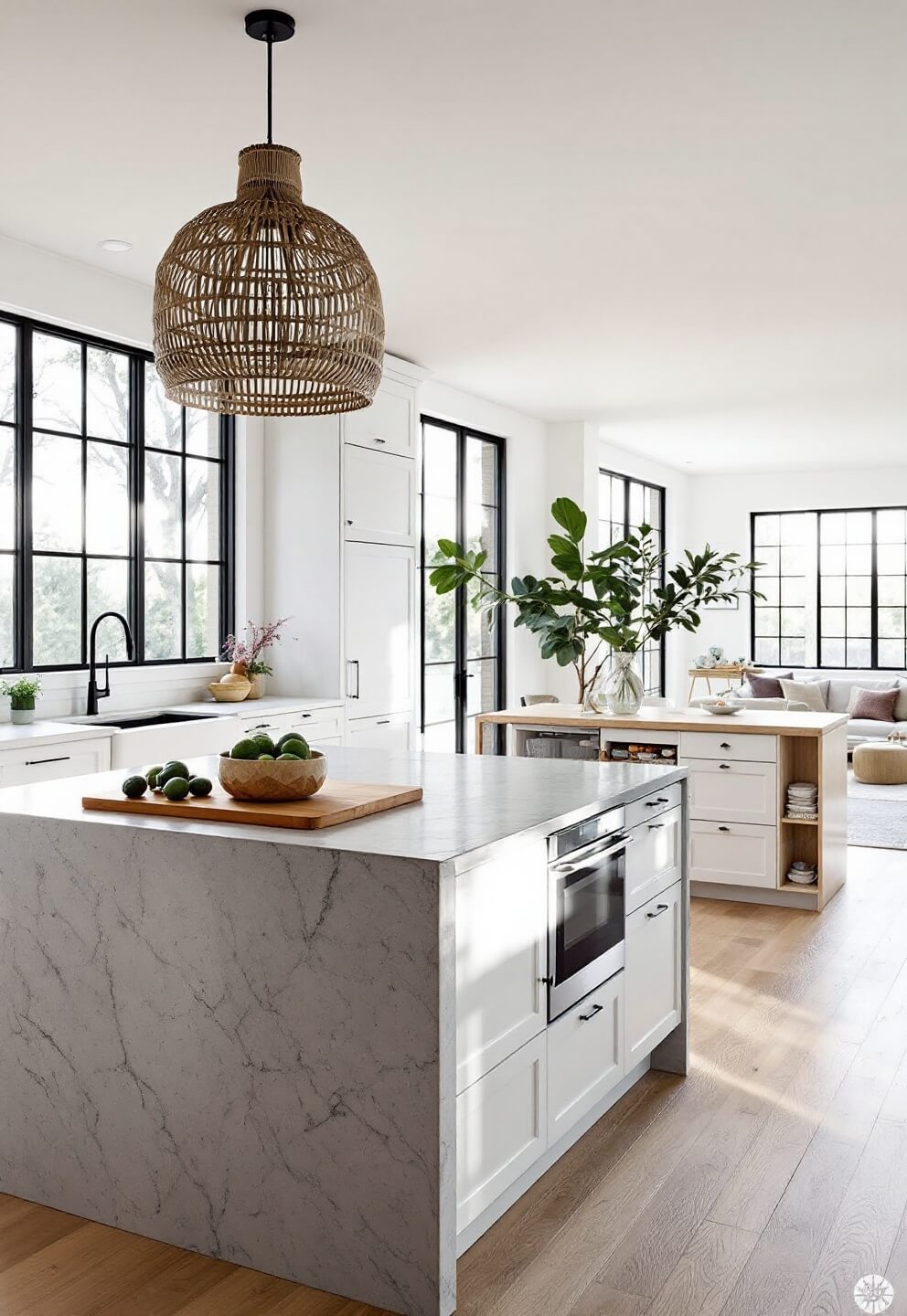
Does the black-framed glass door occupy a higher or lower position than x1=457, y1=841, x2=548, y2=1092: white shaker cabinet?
higher

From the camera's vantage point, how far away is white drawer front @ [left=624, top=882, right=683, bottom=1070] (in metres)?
2.95

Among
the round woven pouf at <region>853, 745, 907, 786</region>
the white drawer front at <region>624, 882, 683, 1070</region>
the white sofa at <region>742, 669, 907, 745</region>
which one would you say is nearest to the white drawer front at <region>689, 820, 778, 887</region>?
the white drawer front at <region>624, 882, 683, 1070</region>

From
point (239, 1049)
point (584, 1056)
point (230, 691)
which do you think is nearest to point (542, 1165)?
point (584, 1056)

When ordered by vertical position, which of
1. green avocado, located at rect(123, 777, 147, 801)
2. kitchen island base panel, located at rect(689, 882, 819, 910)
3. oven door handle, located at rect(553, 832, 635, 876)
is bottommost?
kitchen island base panel, located at rect(689, 882, 819, 910)

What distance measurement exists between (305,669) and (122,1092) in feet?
12.2

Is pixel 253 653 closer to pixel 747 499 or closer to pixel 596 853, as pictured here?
pixel 596 853

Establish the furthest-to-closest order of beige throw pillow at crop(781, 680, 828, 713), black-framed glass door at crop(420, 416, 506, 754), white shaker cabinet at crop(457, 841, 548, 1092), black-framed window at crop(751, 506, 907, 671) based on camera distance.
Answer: black-framed window at crop(751, 506, 907, 671) → beige throw pillow at crop(781, 680, 828, 713) → black-framed glass door at crop(420, 416, 506, 754) → white shaker cabinet at crop(457, 841, 548, 1092)

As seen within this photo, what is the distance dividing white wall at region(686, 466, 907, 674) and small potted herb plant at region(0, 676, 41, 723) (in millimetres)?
9197

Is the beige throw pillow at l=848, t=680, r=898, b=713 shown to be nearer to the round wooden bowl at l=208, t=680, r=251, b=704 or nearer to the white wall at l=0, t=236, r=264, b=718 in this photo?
the white wall at l=0, t=236, r=264, b=718

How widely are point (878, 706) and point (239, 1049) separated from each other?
30.1 feet

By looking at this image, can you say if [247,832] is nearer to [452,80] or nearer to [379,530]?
[452,80]

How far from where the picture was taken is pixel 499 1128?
7.55ft

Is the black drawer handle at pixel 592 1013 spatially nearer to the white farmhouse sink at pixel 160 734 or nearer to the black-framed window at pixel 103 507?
the white farmhouse sink at pixel 160 734

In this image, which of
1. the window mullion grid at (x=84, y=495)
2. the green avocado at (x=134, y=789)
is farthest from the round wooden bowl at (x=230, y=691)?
the green avocado at (x=134, y=789)
